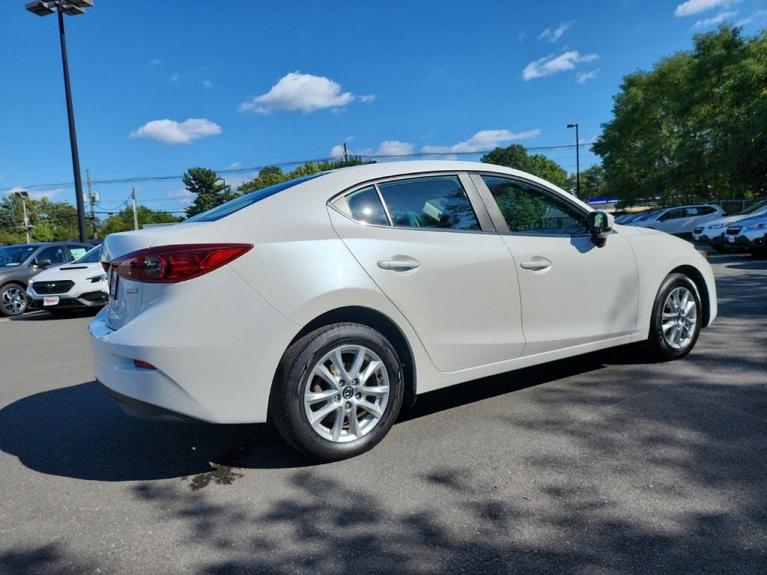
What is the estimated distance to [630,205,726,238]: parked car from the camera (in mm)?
22964

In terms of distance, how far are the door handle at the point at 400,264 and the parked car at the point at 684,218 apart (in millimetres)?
22543

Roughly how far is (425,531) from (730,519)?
126 cm

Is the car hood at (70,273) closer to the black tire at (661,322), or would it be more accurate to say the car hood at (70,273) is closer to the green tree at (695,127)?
the black tire at (661,322)

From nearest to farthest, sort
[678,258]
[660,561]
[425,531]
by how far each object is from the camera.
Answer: [660,561]
[425,531]
[678,258]

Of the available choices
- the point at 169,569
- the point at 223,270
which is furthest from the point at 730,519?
the point at 223,270

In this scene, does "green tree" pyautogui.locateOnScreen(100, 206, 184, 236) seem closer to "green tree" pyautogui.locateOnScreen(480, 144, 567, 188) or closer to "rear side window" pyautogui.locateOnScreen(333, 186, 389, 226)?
"green tree" pyautogui.locateOnScreen(480, 144, 567, 188)

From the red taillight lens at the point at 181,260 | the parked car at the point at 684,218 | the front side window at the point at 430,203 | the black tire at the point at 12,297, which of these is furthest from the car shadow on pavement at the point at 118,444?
the parked car at the point at 684,218

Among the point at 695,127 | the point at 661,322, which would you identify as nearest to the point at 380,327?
the point at 661,322

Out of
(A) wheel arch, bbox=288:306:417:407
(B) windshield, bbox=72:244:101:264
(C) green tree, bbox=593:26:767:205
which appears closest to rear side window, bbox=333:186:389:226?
(A) wheel arch, bbox=288:306:417:407

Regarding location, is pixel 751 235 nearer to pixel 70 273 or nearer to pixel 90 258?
pixel 90 258

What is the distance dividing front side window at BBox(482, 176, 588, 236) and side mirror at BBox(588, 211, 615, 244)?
0.19 feet

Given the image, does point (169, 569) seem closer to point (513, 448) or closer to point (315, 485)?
point (315, 485)

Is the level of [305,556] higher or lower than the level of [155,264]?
lower

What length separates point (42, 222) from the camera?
314ft
